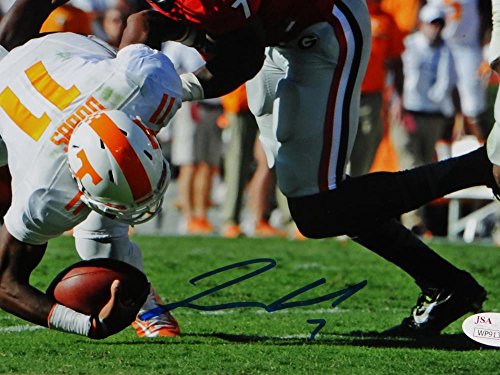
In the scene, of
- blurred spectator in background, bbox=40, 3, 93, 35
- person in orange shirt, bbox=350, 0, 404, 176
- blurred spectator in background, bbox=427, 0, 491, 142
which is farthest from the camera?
blurred spectator in background, bbox=427, 0, 491, 142

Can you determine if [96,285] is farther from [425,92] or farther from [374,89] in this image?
[425,92]

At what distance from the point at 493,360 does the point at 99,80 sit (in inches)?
62.6

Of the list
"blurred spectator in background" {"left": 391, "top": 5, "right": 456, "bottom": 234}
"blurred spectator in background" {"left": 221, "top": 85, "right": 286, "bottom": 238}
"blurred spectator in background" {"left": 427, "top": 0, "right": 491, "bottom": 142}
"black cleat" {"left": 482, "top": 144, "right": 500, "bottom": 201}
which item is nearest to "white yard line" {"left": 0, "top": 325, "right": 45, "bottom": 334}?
"black cleat" {"left": 482, "top": 144, "right": 500, "bottom": 201}

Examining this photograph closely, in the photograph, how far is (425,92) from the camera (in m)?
9.05

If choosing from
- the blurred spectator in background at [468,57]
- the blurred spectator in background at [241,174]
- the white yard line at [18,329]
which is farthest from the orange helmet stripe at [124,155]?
the blurred spectator in background at [468,57]

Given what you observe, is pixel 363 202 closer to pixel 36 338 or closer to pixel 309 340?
pixel 309 340

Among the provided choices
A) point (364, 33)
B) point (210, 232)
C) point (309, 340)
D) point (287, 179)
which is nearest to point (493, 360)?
point (309, 340)

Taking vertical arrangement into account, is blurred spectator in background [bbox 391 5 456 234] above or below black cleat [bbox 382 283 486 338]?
below

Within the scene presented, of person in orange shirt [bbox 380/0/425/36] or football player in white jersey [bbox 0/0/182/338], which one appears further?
person in orange shirt [bbox 380/0/425/36]

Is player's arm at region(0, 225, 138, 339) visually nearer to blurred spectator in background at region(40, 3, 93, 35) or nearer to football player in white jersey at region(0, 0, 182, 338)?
football player in white jersey at region(0, 0, 182, 338)

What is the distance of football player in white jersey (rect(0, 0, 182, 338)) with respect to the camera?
3623 mm

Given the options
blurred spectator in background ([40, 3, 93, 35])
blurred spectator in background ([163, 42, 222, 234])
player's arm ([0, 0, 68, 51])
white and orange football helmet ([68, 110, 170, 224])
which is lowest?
blurred spectator in background ([163, 42, 222, 234])

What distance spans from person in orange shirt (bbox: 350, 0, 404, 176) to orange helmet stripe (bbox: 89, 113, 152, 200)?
4.74 m

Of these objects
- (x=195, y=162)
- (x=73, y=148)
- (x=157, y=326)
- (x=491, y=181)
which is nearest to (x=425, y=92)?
(x=195, y=162)
